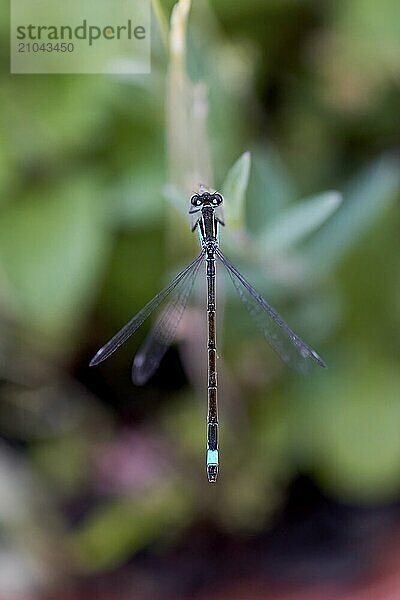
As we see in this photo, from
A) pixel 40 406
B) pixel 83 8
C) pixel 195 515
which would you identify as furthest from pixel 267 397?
pixel 83 8

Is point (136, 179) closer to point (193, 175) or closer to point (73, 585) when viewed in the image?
→ point (193, 175)

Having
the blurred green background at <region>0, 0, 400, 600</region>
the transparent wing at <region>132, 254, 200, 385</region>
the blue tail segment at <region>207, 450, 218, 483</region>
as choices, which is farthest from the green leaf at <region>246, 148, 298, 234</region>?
the blue tail segment at <region>207, 450, 218, 483</region>

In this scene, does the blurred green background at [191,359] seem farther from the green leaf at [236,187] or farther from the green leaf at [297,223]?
the green leaf at [236,187]

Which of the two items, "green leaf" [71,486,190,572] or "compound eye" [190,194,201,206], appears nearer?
"compound eye" [190,194,201,206]

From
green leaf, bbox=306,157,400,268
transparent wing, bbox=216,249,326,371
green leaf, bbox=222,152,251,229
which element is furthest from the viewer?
green leaf, bbox=306,157,400,268

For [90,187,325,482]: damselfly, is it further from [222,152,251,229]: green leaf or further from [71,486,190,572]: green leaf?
[71,486,190,572]: green leaf
